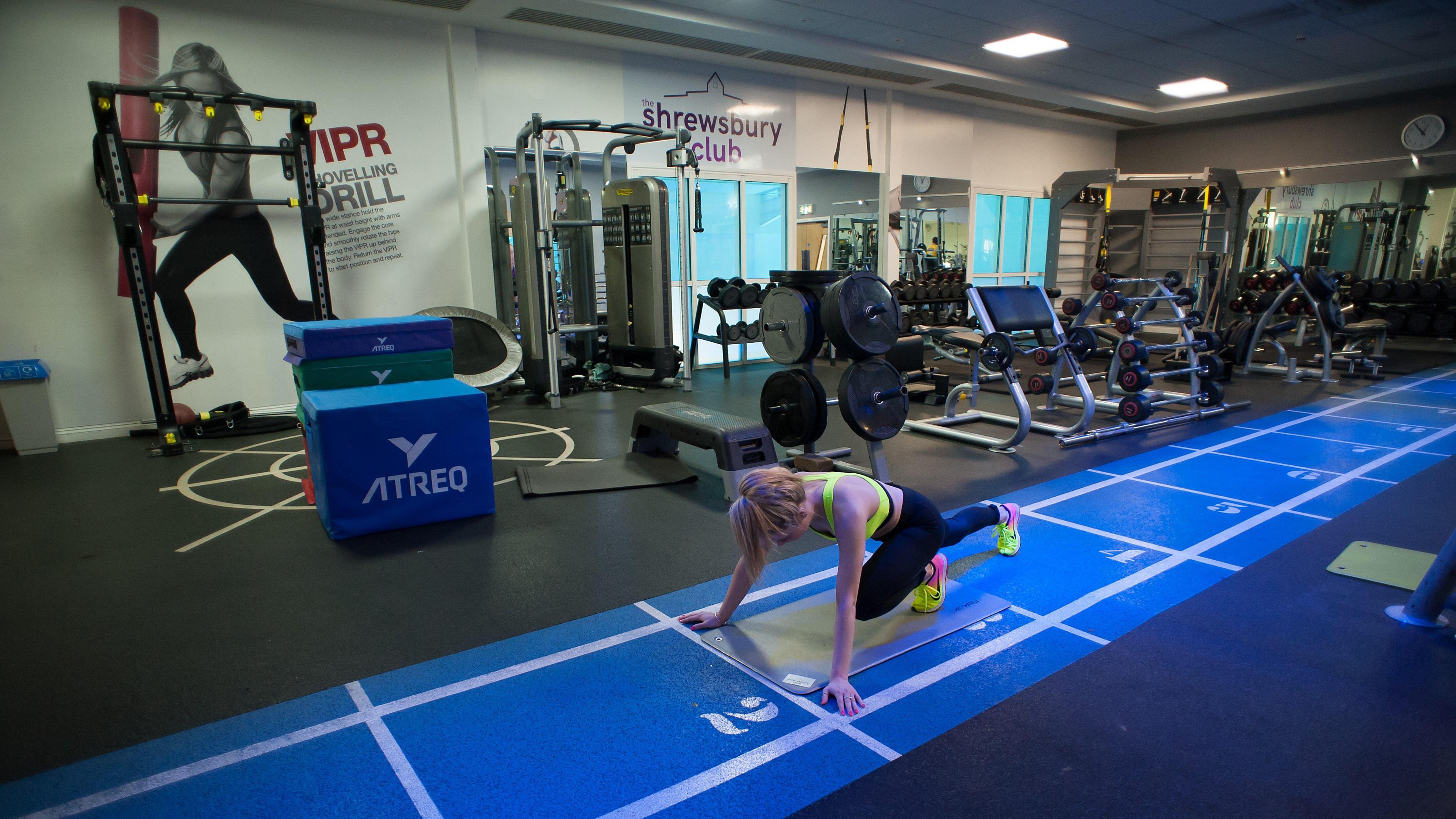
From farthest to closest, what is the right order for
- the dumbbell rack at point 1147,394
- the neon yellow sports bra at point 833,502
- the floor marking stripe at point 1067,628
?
1. the dumbbell rack at point 1147,394
2. the floor marking stripe at point 1067,628
3. the neon yellow sports bra at point 833,502

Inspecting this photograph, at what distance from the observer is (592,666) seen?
219cm

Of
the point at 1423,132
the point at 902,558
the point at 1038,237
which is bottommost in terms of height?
the point at 902,558

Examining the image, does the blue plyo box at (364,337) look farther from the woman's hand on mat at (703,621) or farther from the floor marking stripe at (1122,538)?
the floor marking stripe at (1122,538)

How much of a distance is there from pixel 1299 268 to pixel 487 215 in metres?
7.51

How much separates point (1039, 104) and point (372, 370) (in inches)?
382

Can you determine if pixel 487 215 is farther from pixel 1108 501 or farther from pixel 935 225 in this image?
pixel 935 225

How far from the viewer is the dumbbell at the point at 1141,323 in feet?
17.1

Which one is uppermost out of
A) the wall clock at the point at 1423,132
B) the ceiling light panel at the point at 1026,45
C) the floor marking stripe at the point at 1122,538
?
the ceiling light panel at the point at 1026,45

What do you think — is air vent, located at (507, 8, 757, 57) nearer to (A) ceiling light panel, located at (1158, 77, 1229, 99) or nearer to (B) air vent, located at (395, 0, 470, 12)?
(B) air vent, located at (395, 0, 470, 12)

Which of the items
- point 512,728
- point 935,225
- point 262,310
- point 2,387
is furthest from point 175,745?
point 935,225

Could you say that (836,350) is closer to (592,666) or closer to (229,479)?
(592,666)

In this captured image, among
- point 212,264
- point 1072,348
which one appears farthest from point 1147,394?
point 212,264

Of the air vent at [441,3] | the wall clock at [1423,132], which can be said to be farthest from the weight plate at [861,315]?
the wall clock at [1423,132]

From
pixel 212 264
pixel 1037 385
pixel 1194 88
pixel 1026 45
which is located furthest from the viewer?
pixel 1194 88
